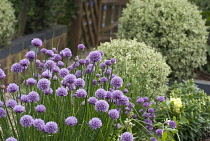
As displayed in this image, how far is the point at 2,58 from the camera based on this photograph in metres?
5.57

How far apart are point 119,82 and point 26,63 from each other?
58 centimetres

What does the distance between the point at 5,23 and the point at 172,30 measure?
8.54 ft

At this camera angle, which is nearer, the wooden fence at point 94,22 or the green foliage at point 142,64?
the green foliage at point 142,64

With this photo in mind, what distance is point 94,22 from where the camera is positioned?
9117 millimetres

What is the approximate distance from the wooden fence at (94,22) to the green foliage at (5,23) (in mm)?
2535

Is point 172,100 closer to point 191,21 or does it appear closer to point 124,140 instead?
point 124,140

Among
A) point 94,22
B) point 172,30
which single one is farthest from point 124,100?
point 94,22

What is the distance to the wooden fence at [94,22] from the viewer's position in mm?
8336

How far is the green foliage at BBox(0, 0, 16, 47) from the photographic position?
5.55 m

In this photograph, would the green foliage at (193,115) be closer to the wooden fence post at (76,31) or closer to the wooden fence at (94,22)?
the wooden fence post at (76,31)

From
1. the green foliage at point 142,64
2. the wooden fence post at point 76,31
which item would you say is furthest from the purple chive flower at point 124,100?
the wooden fence post at point 76,31

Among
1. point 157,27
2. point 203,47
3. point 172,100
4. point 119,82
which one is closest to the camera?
point 119,82

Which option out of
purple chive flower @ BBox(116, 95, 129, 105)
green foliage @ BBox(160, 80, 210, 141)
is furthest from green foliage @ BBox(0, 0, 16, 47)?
purple chive flower @ BBox(116, 95, 129, 105)

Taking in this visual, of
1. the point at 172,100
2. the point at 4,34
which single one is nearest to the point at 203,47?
the point at 172,100
